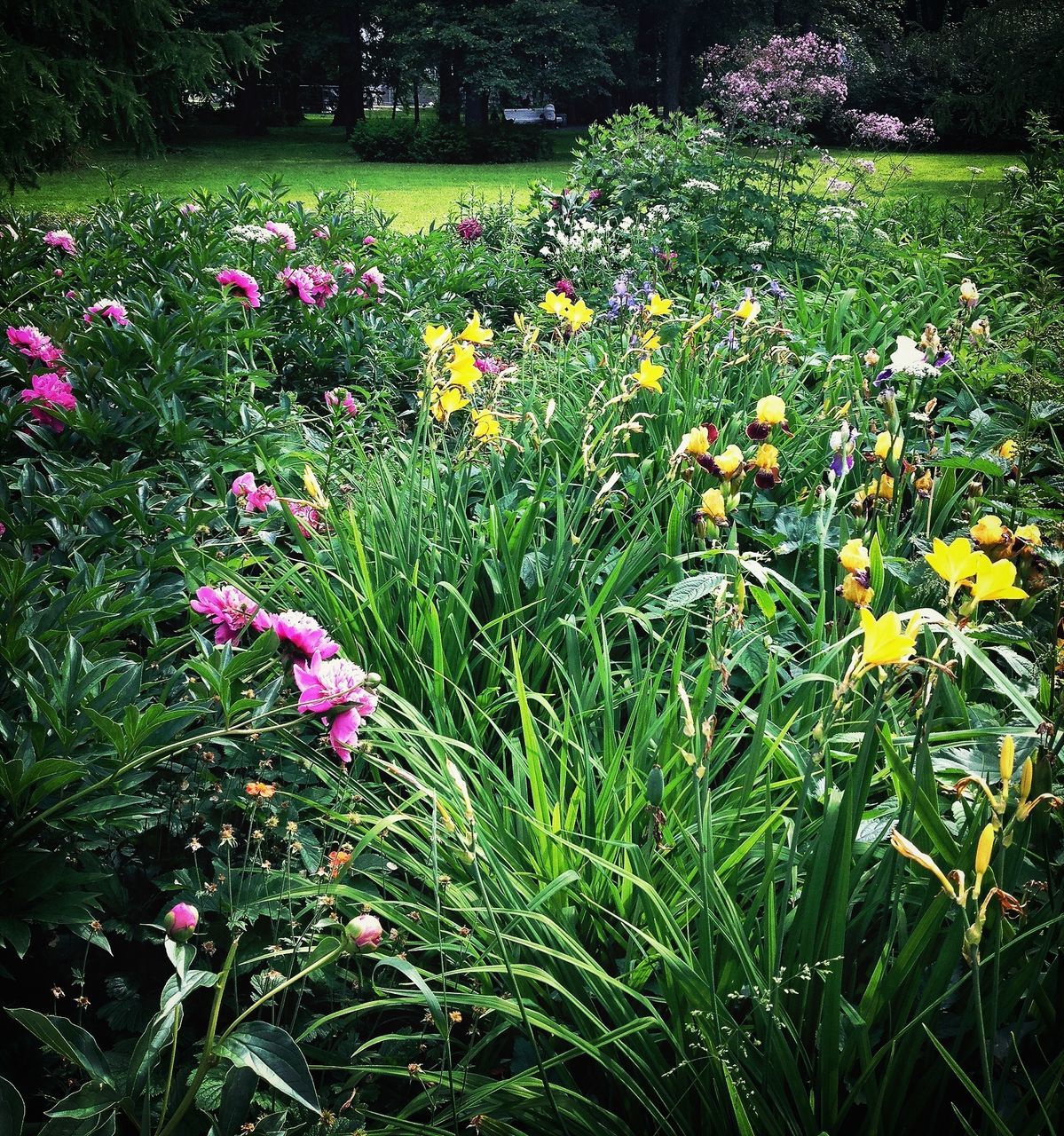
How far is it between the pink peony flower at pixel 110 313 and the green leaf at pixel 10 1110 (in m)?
2.18

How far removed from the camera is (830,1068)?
3.31ft

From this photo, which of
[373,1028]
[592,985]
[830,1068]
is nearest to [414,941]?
[373,1028]

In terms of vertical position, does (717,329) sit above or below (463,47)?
below

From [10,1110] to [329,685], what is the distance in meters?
0.51

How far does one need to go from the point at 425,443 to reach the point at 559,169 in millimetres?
19738

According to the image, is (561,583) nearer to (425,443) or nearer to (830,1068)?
(425,443)

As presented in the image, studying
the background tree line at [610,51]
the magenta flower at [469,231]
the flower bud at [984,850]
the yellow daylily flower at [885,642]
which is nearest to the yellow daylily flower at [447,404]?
the yellow daylily flower at [885,642]

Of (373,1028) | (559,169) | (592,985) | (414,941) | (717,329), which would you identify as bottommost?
(373,1028)

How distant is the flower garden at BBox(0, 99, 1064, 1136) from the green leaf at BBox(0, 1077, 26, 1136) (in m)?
0.05

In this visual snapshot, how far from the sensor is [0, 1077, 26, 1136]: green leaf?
Answer: 780 mm

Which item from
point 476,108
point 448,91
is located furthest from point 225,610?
point 448,91

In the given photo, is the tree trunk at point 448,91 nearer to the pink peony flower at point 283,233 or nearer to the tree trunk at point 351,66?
the tree trunk at point 351,66

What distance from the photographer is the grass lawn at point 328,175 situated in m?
13.5

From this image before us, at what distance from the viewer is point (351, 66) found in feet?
90.8
